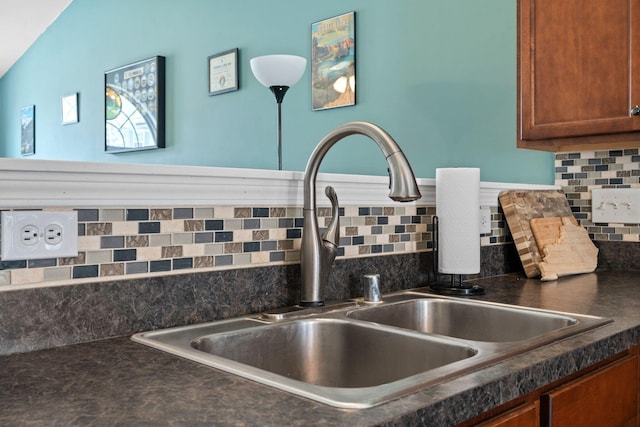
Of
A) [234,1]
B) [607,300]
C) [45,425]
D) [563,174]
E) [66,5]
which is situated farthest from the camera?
[66,5]

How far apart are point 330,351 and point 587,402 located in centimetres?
45

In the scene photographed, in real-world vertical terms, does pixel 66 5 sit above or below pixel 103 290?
above

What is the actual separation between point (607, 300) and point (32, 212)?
1.20 metres

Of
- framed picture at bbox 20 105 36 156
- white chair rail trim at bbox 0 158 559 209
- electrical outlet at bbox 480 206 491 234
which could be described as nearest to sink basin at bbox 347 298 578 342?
white chair rail trim at bbox 0 158 559 209

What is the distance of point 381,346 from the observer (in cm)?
108

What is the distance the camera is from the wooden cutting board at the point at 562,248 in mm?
1794

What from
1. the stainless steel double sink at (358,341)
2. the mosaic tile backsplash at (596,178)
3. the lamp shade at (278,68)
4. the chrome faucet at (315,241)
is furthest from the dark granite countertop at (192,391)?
the lamp shade at (278,68)

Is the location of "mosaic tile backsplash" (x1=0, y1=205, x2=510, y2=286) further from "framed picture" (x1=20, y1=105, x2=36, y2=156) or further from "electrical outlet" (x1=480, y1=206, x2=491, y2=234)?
"framed picture" (x1=20, y1=105, x2=36, y2=156)

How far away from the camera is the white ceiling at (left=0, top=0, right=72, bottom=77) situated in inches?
204

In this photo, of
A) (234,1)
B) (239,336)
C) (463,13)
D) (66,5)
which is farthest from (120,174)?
(66,5)

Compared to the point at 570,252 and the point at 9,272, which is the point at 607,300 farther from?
the point at 9,272

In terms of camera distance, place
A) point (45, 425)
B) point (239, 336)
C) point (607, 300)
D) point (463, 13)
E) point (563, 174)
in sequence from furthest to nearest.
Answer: point (463, 13) < point (563, 174) < point (607, 300) < point (239, 336) < point (45, 425)

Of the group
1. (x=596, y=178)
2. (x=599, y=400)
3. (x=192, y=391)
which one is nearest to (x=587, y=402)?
(x=599, y=400)

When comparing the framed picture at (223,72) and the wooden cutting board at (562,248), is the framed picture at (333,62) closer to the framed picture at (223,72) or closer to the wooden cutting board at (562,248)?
the framed picture at (223,72)
